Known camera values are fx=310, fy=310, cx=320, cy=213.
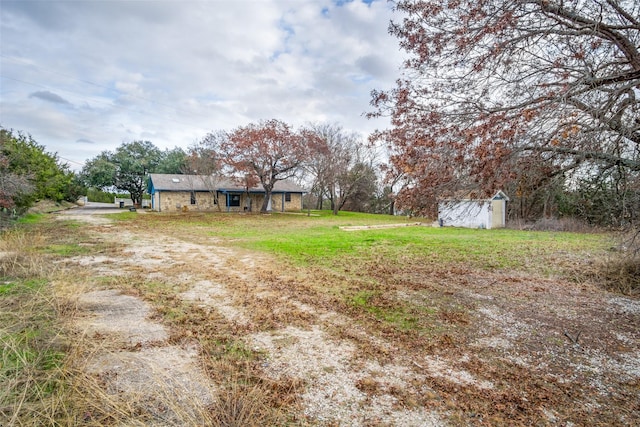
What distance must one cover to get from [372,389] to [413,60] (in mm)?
4091

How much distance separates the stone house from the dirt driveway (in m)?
22.8

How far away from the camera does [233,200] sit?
30.4 m

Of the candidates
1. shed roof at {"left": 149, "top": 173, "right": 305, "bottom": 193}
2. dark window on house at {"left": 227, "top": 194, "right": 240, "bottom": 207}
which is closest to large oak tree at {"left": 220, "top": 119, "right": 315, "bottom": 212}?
shed roof at {"left": 149, "top": 173, "right": 305, "bottom": 193}

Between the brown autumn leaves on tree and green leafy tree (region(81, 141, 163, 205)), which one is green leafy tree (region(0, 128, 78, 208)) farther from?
green leafy tree (region(81, 141, 163, 205))

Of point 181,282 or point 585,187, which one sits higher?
point 585,187

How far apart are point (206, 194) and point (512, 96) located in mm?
28724

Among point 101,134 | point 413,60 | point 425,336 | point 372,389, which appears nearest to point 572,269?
point 425,336

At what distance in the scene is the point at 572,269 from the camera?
285 inches

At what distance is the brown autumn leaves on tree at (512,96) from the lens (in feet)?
12.0

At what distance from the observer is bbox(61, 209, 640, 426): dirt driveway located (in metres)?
2.41

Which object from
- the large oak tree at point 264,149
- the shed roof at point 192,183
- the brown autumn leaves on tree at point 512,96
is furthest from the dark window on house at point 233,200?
the brown autumn leaves on tree at point 512,96

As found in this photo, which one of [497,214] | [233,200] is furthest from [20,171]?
[497,214]

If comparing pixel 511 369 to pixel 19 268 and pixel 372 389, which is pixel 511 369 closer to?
pixel 372 389

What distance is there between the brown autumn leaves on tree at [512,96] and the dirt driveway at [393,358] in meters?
1.96
